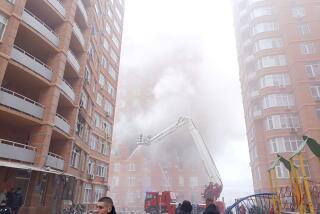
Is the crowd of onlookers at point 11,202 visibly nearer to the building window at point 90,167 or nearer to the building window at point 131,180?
the building window at point 90,167

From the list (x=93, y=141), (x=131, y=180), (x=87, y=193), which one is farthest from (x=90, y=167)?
(x=131, y=180)

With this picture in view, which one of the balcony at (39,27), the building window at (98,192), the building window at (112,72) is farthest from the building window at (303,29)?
the building window at (98,192)

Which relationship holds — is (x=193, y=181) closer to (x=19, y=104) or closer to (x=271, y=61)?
(x=271, y=61)

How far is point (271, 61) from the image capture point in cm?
3797

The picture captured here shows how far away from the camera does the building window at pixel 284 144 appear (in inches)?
1297

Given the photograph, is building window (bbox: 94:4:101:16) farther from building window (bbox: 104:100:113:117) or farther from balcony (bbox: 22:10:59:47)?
balcony (bbox: 22:10:59:47)

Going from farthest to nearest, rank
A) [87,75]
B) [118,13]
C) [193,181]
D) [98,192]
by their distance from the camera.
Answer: [193,181], [118,13], [98,192], [87,75]

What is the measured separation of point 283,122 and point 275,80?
596 cm

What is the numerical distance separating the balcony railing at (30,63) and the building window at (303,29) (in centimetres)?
3230

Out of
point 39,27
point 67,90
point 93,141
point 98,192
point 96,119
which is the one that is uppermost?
point 39,27

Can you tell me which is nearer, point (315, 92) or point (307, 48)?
point (315, 92)

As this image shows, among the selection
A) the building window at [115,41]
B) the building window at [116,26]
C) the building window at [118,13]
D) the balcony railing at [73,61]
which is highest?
the building window at [118,13]

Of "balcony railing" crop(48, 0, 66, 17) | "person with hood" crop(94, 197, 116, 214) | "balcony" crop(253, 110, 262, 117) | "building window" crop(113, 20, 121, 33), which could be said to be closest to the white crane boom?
"balcony" crop(253, 110, 262, 117)

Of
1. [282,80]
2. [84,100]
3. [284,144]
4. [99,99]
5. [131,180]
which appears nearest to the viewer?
[84,100]
